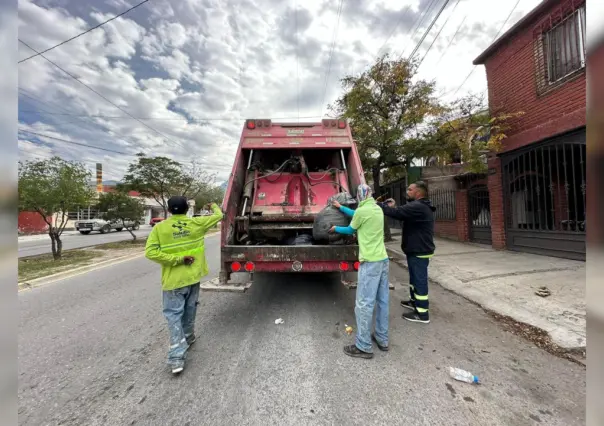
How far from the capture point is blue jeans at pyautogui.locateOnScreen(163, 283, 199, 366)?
8.54ft

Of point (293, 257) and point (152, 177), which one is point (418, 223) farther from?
point (152, 177)

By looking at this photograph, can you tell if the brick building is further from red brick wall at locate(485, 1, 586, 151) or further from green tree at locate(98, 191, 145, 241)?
green tree at locate(98, 191, 145, 241)

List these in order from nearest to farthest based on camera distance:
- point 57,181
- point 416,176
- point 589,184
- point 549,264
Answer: point 589,184 → point 549,264 → point 57,181 → point 416,176

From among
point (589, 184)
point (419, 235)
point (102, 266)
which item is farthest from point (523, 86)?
point (102, 266)

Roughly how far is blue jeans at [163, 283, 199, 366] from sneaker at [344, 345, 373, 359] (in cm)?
156

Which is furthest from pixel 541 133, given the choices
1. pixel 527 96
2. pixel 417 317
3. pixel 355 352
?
pixel 355 352

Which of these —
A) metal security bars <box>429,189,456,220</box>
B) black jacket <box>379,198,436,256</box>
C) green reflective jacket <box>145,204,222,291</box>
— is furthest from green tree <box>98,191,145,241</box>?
black jacket <box>379,198,436,256</box>

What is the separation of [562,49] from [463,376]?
7.57 metres

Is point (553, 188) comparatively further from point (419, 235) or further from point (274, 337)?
point (274, 337)

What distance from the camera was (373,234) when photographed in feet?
9.75

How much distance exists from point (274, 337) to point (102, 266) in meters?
6.82

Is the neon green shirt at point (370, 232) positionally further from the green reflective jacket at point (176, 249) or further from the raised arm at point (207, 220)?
the green reflective jacket at point (176, 249)

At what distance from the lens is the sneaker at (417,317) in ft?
11.9

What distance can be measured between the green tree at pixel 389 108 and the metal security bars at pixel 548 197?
8.48 feet
